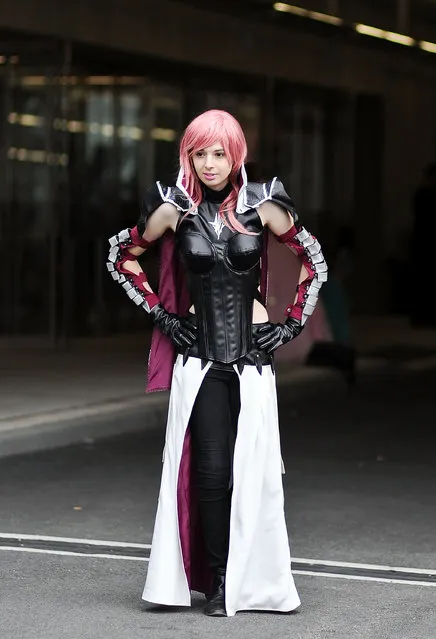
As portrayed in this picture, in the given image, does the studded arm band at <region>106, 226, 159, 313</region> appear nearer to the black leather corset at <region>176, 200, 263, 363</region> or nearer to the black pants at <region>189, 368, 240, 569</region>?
the black leather corset at <region>176, 200, 263, 363</region>

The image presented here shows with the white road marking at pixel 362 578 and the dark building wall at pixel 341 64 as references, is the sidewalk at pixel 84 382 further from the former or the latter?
the white road marking at pixel 362 578

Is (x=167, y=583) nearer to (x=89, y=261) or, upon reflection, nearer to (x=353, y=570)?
(x=353, y=570)

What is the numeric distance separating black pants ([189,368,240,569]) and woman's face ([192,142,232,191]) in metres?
0.73

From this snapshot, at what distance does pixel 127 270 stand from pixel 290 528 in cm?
238

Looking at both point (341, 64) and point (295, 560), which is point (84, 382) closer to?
point (295, 560)

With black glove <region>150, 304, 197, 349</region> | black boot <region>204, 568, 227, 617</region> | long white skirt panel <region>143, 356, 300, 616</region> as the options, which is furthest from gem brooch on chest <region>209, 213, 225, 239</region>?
black boot <region>204, 568, 227, 617</region>

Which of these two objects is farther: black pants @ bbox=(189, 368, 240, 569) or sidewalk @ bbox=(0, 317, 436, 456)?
sidewalk @ bbox=(0, 317, 436, 456)

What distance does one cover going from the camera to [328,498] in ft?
29.8

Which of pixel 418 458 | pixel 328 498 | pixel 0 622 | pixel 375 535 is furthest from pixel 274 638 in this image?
pixel 418 458

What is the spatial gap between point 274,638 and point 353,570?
4.45 ft

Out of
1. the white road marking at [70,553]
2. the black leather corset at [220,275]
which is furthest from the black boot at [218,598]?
the white road marking at [70,553]

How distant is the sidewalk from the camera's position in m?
11.4

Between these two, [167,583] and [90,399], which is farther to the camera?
[90,399]

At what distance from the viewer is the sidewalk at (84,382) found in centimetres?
1138
